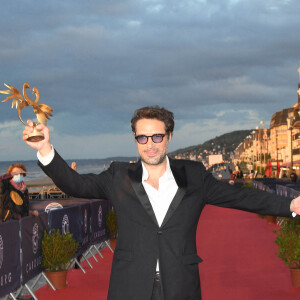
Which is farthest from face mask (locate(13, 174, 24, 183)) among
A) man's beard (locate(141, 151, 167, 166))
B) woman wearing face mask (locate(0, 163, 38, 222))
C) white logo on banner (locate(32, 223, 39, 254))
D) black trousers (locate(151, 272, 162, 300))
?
black trousers (locate(151, 272, 162, 300))

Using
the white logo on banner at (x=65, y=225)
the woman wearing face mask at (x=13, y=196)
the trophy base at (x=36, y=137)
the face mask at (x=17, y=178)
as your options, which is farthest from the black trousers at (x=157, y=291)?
the white logo on banner at (x=65, y=225)

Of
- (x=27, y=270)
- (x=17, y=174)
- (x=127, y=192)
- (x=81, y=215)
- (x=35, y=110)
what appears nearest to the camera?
(x=35, y=110)

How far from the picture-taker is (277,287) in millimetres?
10523

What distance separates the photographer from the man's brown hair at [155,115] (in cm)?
395

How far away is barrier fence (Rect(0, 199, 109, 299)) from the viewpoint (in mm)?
8336

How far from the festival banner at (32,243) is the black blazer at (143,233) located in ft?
17.6

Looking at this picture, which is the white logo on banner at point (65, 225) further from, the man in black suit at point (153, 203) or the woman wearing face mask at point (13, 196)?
the man in black suit at point (153, 203)

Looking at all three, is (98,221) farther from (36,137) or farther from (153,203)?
(36,137)

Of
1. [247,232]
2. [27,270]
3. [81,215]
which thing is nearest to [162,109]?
[27,270]

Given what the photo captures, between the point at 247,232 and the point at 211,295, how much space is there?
9.88m

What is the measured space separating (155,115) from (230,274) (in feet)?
27.5

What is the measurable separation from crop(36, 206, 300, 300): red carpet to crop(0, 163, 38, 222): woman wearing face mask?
144 centimetres

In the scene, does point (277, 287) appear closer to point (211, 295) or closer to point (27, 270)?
point (211, 295)

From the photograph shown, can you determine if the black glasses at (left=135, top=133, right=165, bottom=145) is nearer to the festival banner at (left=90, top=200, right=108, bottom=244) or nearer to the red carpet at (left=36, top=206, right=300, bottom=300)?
the red carpet at (left=36, top=206, right=300, bottom=300)
